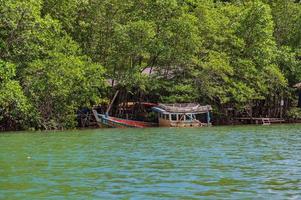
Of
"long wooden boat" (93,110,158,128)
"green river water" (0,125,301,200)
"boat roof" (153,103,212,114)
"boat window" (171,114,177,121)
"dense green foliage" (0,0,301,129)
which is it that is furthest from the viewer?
"boat window" (171,114,177,121)

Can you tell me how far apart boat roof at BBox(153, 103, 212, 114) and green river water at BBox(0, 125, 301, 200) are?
2263 cm

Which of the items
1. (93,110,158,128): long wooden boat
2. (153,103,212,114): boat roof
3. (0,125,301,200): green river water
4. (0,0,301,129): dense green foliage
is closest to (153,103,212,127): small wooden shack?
(153,103,212,114): boat roof

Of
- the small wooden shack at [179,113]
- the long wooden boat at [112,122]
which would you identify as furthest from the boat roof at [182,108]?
the long wooden boat at [112,122]

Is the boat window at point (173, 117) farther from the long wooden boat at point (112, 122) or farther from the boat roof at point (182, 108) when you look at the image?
the long wooden boat at point (112, 122)

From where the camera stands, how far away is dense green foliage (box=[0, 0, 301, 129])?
134 ft

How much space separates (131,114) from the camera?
50.8m

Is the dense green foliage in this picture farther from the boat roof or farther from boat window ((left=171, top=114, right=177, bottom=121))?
boat window ((left=171, top=114, right=177, bottom=121))

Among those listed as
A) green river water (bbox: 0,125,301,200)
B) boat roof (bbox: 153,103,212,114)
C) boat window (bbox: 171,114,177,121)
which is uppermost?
boat roof (bbox: 153,103,212,114)

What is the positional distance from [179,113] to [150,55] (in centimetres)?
611

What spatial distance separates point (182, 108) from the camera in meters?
46.3

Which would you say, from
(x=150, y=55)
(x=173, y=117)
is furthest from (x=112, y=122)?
(x=150, y=55)

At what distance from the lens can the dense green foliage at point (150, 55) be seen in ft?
→ 134

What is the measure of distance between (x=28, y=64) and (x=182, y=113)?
13.0 m

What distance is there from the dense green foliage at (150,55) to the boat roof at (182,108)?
0.86 m
